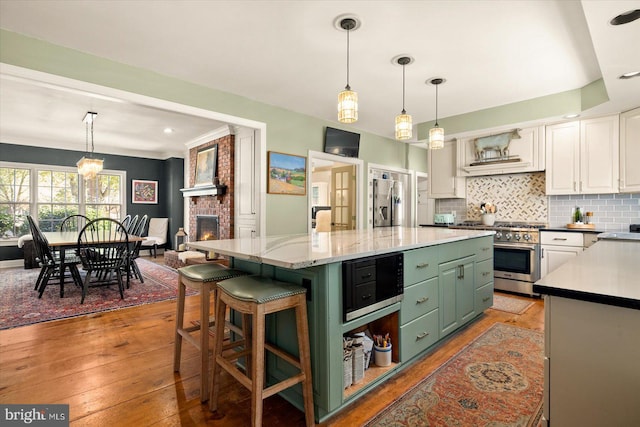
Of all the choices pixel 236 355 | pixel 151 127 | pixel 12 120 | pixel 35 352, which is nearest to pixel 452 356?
pixel 236 355

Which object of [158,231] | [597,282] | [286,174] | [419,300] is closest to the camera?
[597,282]

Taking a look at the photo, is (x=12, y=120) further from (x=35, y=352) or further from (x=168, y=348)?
(x=168, y=348)

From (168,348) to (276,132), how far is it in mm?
2779

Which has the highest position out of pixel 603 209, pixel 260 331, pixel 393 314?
pixel 603 209

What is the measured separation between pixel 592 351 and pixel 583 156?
156 inches

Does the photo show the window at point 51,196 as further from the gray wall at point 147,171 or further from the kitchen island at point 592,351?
the kitchen island at point 592,351

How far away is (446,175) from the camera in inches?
206

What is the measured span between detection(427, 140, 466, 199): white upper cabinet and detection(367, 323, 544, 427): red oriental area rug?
300 centimetres

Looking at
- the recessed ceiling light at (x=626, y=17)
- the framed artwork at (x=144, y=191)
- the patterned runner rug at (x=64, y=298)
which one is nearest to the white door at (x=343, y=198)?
the patterned runner rug at (x=64, y=298)

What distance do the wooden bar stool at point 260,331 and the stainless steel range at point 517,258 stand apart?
3.52m

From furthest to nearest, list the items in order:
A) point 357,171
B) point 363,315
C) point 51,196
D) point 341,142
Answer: point 51,196 → point 357,171 → point 341,142 → point 363,315

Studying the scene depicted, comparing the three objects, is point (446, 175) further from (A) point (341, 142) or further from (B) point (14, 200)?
(B) point (14, 200)

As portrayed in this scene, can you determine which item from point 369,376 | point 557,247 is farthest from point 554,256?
point 369,376

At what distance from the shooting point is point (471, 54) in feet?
9.18
